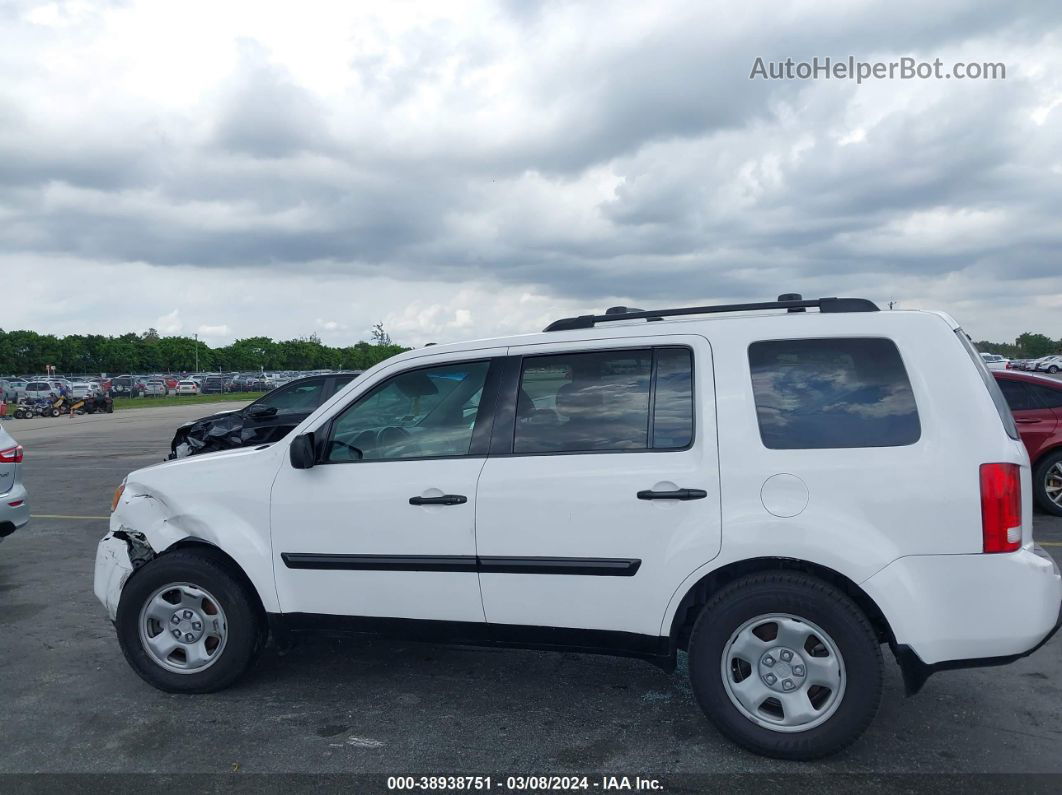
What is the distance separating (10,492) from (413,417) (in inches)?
181

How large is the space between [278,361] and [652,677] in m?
133

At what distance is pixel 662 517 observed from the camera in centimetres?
359

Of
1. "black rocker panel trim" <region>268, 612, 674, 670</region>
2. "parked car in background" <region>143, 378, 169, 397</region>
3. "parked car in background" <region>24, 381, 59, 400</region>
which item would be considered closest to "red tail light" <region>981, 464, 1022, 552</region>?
"black rocker panel trim" <region>268, 612, 674, 670</region>

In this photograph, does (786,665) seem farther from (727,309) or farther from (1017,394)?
(1017,394)

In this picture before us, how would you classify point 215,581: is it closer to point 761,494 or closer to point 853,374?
point 761,494

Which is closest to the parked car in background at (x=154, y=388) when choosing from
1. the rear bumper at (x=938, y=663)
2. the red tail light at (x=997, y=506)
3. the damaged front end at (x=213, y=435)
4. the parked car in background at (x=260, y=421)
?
the parked car in background at (x=260, y=421)

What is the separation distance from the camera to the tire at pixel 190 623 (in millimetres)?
4207

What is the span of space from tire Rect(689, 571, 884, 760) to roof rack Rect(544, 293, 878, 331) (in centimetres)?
116

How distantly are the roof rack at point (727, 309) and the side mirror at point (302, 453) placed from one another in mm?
1261

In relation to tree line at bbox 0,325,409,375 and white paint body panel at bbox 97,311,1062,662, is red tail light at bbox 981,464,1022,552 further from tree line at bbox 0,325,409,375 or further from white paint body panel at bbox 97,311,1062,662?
tree line at bbox 0,325,409,375

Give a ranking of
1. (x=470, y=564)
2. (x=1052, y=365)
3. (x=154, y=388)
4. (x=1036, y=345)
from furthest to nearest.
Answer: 1. (x=1036, y=345)
2. (x=1052, y=365)
3. (x=154, y=388)
4. (x=470, y=564)

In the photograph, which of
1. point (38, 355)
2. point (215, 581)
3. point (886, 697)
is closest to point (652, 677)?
point (886, 697)

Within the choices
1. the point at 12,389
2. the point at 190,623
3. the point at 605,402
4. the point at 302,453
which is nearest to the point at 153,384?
the point at 12,389

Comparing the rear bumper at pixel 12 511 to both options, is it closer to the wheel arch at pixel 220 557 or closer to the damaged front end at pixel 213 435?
the wheel arch at pixel 220 557
